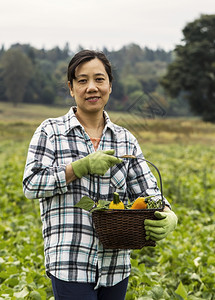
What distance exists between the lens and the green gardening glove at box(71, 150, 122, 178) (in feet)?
5.41

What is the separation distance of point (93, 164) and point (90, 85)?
36cm

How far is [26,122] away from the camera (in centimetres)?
2136

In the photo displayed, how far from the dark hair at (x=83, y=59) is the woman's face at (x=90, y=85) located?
0.02 metres

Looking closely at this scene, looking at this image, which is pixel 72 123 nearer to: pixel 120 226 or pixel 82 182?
pixel 82 182

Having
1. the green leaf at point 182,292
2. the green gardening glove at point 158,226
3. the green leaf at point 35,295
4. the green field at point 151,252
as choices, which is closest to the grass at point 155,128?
the green field at point 151,252

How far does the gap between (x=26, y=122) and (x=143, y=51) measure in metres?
24.9

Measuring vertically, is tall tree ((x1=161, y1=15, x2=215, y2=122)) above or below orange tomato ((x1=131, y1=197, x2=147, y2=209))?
above

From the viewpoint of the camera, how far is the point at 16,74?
2797 centimetres

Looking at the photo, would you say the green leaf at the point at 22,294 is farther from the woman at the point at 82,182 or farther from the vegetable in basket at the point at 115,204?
the vegetable in basket at the point at 115,204

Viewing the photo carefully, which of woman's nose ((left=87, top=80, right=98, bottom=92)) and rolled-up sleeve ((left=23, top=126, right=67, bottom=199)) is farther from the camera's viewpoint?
woman's nose ((left=87, top=80, right=98, bottom=92))

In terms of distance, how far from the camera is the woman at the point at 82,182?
169 cm

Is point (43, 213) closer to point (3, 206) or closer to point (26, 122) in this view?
point (3, 206)

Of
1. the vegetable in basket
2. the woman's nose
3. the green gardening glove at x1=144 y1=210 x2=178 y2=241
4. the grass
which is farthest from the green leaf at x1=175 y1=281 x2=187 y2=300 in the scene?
the grass

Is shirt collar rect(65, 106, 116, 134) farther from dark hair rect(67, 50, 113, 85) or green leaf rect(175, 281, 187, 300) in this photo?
green leaf rect(175, 281, 187, 300)
